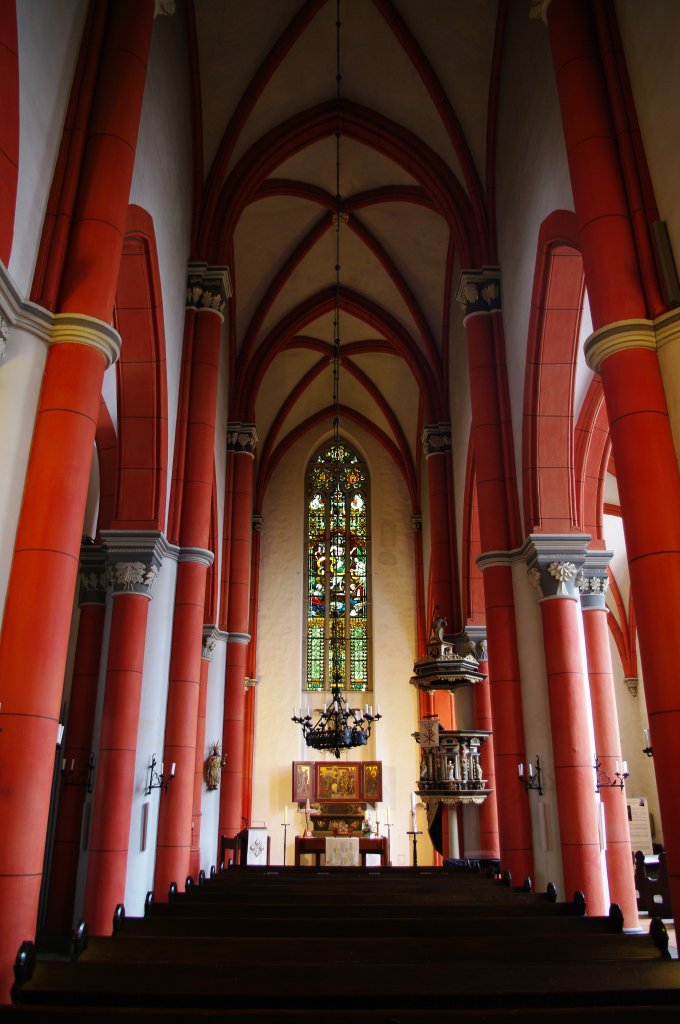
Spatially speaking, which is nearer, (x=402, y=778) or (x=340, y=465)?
(x=402, y=778)

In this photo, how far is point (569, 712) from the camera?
33.7 feet

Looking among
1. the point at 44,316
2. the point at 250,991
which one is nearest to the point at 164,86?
the point at 44,316

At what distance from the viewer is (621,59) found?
7.99 m

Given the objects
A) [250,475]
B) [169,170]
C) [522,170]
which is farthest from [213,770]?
[522,170]

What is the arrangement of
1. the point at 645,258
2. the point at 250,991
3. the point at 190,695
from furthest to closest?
the point at 190,695 < the point at 645,258 < the point at 250,991

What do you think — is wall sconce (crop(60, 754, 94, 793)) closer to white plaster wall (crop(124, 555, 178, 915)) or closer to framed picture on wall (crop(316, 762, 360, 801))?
white plaster wall (crop(124, 555, 178, 915))

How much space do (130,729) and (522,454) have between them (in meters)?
6.24

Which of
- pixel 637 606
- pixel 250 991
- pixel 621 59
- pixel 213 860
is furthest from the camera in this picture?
pixel 213 860

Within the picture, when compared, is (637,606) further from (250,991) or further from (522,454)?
(522,454)

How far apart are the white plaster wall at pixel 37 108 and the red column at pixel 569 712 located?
6984 mm

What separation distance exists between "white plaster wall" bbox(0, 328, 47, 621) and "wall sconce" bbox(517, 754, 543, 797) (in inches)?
277

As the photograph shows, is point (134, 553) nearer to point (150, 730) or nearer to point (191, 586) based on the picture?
point (191, 586)

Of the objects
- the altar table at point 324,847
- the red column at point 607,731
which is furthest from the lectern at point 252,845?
the red column at point 607,731

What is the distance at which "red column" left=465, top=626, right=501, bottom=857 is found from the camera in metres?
14.7
